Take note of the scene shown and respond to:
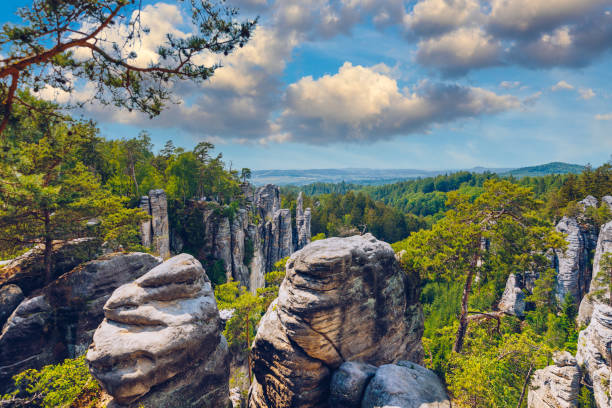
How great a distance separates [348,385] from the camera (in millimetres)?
10922

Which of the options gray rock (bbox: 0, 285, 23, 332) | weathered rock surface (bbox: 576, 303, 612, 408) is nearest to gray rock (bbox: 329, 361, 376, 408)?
weathered rock surface (bbox: 576, 303, 612, 408)

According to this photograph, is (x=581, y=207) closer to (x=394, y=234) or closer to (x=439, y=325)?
(x=439, y=325)

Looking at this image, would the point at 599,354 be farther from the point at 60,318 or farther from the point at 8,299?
the point at 8,299

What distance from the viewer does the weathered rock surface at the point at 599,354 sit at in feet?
44.3

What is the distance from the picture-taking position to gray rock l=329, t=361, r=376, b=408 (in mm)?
10828

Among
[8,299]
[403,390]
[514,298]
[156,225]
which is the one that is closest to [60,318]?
[8,299]

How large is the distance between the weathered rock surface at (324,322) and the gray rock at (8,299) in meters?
12.1

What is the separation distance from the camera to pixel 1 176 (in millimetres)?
6578

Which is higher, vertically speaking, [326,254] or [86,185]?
[86,185]

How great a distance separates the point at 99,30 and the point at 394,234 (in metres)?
87.2

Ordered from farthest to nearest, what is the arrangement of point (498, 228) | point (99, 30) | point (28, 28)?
point (498, 228), point (99, 30), point (28, 28)

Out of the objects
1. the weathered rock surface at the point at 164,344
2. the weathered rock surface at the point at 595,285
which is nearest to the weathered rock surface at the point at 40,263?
the weathered rock surface at the point at 164,344

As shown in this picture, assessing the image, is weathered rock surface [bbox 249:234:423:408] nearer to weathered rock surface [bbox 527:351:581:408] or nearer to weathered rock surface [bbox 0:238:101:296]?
weathered rock surface [bbox 527:351:581:408]

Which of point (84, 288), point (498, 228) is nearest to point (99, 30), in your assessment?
point (84, 288)
